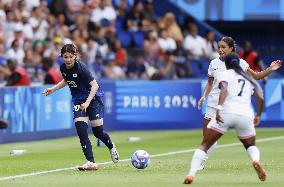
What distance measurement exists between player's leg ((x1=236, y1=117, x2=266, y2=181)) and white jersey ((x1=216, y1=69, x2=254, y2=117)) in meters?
0.11

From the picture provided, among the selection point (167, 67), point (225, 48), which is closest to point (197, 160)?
point (225, 48)

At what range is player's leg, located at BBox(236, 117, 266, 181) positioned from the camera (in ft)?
44.6

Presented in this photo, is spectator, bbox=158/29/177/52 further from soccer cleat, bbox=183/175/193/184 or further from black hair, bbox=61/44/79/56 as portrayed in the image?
soccer cleat, bbox=183/175/193/184

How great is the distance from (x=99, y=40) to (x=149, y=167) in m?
13.4

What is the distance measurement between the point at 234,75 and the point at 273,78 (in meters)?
16.8

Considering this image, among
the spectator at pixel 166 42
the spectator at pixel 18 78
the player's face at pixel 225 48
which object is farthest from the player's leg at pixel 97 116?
the spectator at pixel 166 42

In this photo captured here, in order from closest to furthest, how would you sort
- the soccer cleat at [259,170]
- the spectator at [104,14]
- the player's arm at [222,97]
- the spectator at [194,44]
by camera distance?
the player's arm at [222,97], the soccer cleat at [259,170], the spectator at [104,14], the spectator at [194,44]

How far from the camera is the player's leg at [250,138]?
535 inches

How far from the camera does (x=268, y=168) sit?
53.4 ft

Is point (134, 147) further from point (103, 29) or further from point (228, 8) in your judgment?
point (228, 8)

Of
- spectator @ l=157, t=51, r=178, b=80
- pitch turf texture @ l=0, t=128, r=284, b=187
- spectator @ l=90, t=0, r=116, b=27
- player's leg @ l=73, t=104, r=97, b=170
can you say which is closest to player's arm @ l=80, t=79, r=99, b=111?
player's leg @ l=73, t=104, r=97, b=170

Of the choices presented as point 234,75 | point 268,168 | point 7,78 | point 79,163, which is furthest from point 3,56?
point 234,75

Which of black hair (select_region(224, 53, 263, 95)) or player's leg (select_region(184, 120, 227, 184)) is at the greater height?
→ black hair (select_region(224, 53, 263, 95))

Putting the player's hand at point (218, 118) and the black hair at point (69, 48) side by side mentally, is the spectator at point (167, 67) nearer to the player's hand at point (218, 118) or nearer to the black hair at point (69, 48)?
the black hair at point (69, 48)
